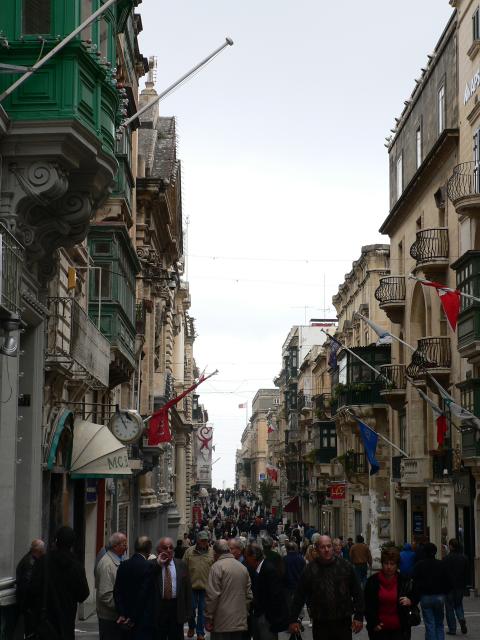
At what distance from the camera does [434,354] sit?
39688 millimetres

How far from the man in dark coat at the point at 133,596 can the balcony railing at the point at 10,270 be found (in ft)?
9.94

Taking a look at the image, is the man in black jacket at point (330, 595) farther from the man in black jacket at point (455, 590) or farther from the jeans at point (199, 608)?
the man in black jacket at point (455, 590)

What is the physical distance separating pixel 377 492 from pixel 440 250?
18.0 meters

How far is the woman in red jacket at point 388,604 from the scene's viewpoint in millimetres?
12477

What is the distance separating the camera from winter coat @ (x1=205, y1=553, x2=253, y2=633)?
13.2 metres

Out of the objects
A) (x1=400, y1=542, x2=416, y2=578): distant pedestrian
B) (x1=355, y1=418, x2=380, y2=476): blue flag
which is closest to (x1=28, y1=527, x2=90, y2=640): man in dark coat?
(x1=400, y1=542, x2=416, y2=578): distant pedestrian

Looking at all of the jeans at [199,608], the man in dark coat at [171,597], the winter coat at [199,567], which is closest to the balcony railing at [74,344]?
the winter coat at [199,567]

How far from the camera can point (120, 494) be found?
34.7 meters

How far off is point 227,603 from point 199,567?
6102 mm

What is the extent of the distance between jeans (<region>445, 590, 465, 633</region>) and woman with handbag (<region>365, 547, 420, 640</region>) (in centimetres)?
933

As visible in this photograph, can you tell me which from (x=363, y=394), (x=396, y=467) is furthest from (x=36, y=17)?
(x=363, y=394)

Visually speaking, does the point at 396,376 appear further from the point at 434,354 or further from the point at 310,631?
the point at 310,631

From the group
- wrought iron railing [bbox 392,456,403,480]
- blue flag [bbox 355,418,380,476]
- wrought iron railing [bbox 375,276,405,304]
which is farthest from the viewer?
wrought iron railing [bbox 375,276,405,304]

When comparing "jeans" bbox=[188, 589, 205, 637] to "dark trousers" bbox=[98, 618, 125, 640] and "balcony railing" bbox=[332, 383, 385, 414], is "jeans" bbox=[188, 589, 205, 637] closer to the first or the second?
"dark trousers" bbox=[98, 618, 125, 640]
